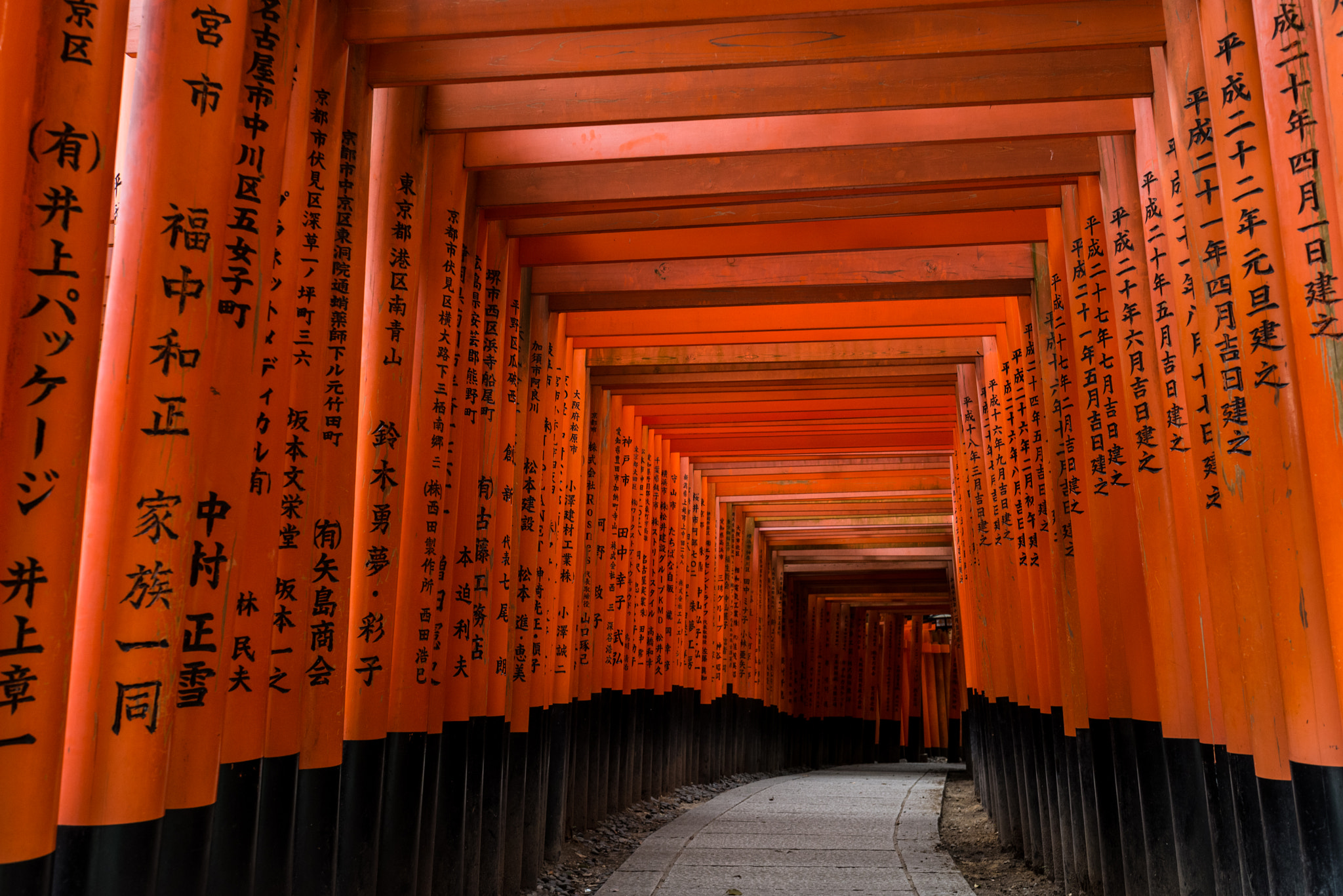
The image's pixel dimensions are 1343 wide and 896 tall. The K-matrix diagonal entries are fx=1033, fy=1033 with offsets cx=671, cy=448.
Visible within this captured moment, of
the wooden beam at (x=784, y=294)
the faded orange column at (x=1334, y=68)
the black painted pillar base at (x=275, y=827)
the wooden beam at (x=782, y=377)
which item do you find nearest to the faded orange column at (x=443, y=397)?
the black painted pillar base at (x=275, y=827)

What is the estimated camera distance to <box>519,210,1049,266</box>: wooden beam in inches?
270

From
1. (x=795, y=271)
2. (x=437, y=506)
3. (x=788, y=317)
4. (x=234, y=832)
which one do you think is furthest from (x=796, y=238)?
(x=234, y=832)

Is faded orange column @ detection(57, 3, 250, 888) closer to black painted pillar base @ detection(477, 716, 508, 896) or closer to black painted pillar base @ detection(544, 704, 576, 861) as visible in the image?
black painted pillar base @ detection(477, 716, 508, 896)

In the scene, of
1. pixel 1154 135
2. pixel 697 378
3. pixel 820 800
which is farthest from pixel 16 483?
pixel 820 800

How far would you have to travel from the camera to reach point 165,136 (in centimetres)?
306

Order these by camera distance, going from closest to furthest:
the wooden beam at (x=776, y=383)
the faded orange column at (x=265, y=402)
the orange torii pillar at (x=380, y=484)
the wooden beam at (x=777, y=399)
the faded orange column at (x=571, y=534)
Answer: the faded orange column at (x=265, y=402) < the orange torii pillar at (x=380, y=484) < the faded orange column at (x=571, y=534) < the wooden beam at (x=776, y=383) < the wooden beam at (x=777, y=399)

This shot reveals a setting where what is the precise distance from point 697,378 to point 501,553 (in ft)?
12.7

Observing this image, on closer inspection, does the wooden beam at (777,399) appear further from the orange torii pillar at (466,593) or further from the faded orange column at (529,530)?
the orange torii pillar at (466,593)

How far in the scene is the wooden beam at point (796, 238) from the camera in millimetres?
6859

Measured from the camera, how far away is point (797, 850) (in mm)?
7852

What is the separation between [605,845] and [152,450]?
636cm

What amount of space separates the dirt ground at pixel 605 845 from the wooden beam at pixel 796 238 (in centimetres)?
421

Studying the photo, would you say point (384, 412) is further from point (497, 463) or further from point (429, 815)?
point (429, 815)

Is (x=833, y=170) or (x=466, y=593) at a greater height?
(x=833, y=170)
